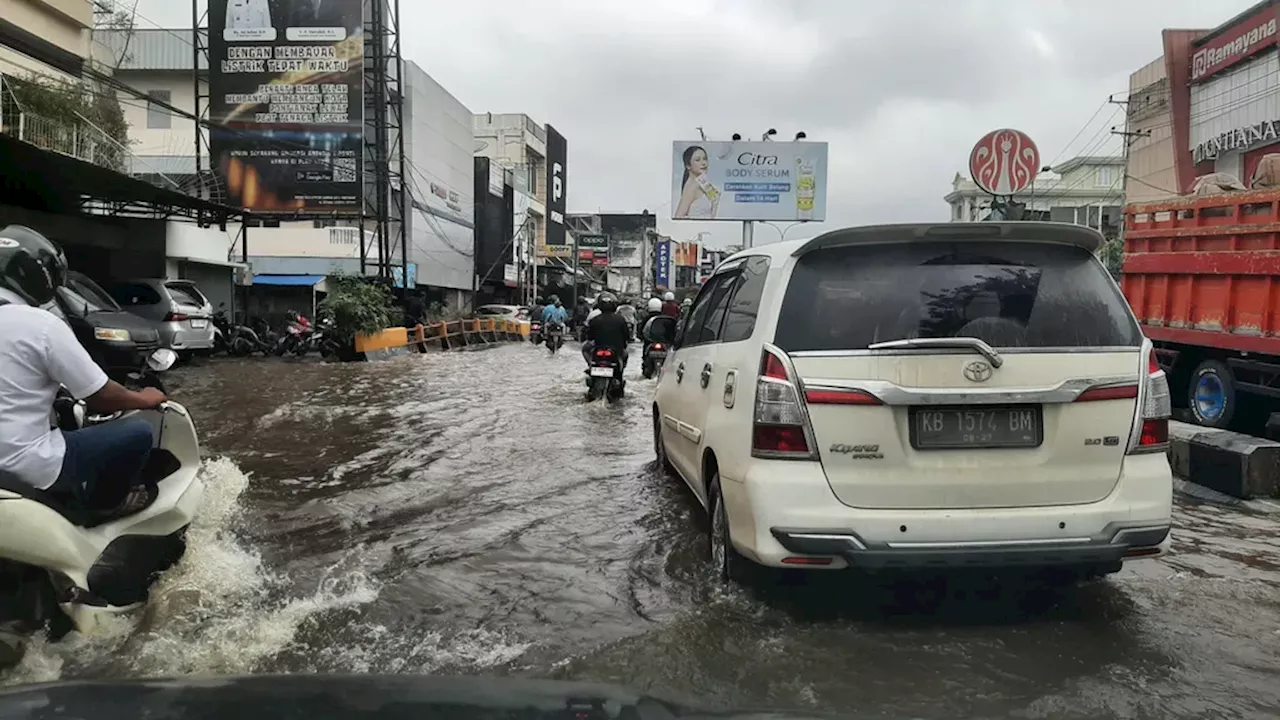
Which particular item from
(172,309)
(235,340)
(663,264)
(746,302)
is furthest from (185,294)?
(663,264)

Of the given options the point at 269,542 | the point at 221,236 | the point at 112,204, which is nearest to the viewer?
the point at 269,542

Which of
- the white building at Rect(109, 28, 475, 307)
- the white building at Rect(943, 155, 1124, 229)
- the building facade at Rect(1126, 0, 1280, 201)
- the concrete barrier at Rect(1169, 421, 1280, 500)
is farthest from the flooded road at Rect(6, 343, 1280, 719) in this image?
the white building at Rect(943, 155, 1124, 229)

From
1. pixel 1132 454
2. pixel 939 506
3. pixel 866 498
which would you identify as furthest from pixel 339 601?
pixel 1132 454

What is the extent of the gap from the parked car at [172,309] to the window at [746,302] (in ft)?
39.3

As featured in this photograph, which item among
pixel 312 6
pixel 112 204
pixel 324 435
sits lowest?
pixel 324 435

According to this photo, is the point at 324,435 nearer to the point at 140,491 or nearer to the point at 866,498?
the point at 140,491

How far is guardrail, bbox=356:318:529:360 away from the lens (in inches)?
705

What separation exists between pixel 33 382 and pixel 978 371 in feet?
10.8

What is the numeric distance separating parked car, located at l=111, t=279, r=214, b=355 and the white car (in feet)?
42.1

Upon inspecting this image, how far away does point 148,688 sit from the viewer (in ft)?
6.09

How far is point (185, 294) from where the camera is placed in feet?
51.6

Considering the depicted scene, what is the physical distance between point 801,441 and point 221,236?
72.8ft

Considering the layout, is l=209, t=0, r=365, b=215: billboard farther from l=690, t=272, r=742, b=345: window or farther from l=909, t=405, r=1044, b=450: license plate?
l=909, t=405, r=1044, b=450: license plate

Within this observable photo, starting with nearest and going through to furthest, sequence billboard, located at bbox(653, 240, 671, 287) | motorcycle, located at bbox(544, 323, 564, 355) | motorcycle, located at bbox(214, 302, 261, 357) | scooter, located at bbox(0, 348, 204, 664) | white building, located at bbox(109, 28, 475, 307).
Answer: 1. scooter, located at bbox(0, 348, 204, 664)
2. motorcycle, located at bbox(214, 302, 261, 357)
3. motorcycle, located at bbox(544, 323, 564, 355)
4. white building, located at bbox(109, 28, 475, 307)
5. billboard, located at bbox(653, 240, 671, 287)
